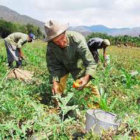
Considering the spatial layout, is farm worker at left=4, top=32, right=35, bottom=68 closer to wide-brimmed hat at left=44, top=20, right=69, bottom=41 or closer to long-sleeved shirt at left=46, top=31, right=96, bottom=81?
long-sleeved shirt at left=46, top=31, right=96, bottom=81

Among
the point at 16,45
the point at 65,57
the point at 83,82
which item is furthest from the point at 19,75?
the point at 16,45

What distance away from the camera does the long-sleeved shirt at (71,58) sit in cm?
491

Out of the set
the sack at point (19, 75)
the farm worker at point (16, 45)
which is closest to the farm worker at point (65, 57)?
the sack at point (19, 75)

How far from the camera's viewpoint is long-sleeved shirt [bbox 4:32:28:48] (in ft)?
34.3

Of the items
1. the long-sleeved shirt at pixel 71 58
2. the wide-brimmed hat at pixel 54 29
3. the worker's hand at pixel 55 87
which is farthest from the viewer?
the worker's hand at pixel 55 87

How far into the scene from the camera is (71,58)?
16.9 feet

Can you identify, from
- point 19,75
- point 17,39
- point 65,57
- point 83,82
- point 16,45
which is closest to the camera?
point 83,82

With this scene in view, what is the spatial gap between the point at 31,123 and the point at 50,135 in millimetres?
214

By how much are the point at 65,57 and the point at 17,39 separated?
19.3 ft

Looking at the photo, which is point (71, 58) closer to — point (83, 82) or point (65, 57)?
point (65, 57)

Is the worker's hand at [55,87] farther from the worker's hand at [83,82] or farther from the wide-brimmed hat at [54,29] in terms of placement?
the wide-brimmed hat at [54,29]

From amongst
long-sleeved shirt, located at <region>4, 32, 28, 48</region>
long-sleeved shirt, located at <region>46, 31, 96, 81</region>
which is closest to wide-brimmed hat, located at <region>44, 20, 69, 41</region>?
long-sleeved shirt, located at <region>46, 31, 96, 81</region>

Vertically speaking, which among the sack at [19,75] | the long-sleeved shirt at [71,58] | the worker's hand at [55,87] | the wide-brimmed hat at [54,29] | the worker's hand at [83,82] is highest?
the wide-brimmed hat at [54,29]

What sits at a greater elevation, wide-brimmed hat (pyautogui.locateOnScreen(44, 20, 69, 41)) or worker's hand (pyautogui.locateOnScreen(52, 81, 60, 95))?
wide-brimmed hat (pyautogui.locateOnScreen(44, 20, 69, 41))
